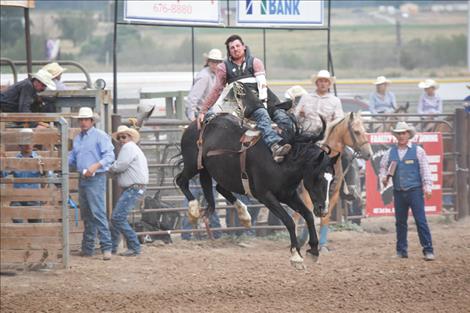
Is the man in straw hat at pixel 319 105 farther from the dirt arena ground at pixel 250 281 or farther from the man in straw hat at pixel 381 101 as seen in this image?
the man in straw hat at pixel 381 101

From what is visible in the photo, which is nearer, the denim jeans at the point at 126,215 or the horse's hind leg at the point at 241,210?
the horse's hind leg at the point at 241,210

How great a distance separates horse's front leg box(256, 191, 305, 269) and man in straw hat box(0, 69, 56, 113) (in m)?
4.17

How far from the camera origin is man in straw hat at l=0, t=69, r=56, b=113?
524 inches

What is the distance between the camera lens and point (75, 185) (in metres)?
13.8

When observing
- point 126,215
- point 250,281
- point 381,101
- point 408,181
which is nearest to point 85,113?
point 126,215

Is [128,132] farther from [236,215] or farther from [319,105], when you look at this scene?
[319,105]

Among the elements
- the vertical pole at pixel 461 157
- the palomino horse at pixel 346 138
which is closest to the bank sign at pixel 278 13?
the palomino horse at pixel 346 138

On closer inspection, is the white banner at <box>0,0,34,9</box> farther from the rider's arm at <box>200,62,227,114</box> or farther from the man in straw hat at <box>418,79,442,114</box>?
the man in straw hat at <box>418,79,442,114</box>

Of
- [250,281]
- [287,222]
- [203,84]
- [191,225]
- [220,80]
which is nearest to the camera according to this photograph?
[287,222]

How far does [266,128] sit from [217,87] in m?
0.88

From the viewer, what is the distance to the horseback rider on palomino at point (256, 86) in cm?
1061

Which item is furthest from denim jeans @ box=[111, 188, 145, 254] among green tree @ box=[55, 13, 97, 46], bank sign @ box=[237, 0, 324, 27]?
green tree @ box=[55, 13, 97, 46]

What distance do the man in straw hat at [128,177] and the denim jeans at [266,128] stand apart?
12.1 feet

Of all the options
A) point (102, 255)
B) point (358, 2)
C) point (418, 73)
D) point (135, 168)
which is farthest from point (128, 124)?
point (358, 2)
